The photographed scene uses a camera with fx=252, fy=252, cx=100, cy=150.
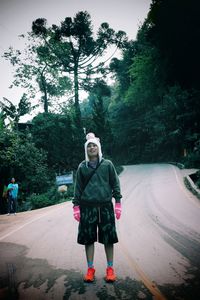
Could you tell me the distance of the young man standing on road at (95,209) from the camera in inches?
146

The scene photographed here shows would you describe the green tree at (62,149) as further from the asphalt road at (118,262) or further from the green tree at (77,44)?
the asphalt road at (118,262)

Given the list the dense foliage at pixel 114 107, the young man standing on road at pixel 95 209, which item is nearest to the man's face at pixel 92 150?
the young man standing on road at pixel 95 209

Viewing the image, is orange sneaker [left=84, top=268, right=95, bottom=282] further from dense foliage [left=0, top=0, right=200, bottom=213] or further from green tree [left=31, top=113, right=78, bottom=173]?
green tree [left=31, top=113, right=78, bottom=173]

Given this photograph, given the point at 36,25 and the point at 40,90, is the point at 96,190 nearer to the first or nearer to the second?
the point at 36,25

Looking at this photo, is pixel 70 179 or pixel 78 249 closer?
pixel 78 249

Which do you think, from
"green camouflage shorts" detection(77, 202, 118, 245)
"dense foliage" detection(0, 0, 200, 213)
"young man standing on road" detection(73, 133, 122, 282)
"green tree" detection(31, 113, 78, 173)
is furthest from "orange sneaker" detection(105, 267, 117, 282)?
"green tree" detection(31, 113, 78, 173)

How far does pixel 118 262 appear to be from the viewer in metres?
4.36

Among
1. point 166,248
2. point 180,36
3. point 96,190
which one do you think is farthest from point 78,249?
point 180,36

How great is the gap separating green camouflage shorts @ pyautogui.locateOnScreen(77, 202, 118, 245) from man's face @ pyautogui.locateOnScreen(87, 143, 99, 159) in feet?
2.58

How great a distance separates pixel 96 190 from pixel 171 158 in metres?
37.1

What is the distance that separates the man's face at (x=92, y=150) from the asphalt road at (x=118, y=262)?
1.85 meters

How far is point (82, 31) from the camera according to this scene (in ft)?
102

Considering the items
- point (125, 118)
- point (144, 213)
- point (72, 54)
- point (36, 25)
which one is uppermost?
point (36, 25)

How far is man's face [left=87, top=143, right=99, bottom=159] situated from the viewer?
3982 mm
